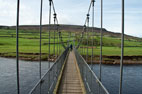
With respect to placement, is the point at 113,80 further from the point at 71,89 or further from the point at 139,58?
the point at 139,58

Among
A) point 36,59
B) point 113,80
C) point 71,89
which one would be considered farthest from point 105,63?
point 71,89

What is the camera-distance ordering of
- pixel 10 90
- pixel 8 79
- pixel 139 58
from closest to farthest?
pixel 10 90 < pixel 8 79 < pixel 139 58

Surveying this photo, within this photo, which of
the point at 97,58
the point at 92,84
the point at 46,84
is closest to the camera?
the point at 46,84

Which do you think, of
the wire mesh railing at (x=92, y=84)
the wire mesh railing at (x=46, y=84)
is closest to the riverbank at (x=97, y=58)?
the wire mesh railing at (x=46, y=84)

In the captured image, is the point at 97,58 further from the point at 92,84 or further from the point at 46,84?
the point at 46,84

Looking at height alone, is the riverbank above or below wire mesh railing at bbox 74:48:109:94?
below

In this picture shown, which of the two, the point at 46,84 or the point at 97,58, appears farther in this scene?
the point at 97,58

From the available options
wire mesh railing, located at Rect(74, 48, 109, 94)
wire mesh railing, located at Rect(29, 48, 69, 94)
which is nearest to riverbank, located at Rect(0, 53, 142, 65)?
wire mesh railing, located at Rect(29, 48, 69, 94)

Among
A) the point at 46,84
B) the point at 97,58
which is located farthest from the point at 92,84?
the point at 97,58

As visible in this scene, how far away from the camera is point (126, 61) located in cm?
3397

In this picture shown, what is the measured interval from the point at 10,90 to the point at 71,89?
8327 millimetres

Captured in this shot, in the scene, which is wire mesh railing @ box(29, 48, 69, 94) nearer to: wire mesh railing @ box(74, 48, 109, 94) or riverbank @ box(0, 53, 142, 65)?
wire mesh railing @ box(74, 48, 109, 94)

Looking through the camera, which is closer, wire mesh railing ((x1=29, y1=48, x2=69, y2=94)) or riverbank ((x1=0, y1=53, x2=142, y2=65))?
wire mesh railing ((x1=29, y1=48, x2=69, y2=94))

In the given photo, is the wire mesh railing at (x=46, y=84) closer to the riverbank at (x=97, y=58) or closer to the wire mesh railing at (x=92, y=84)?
the wire mesh railing at (x=92, y=84)
